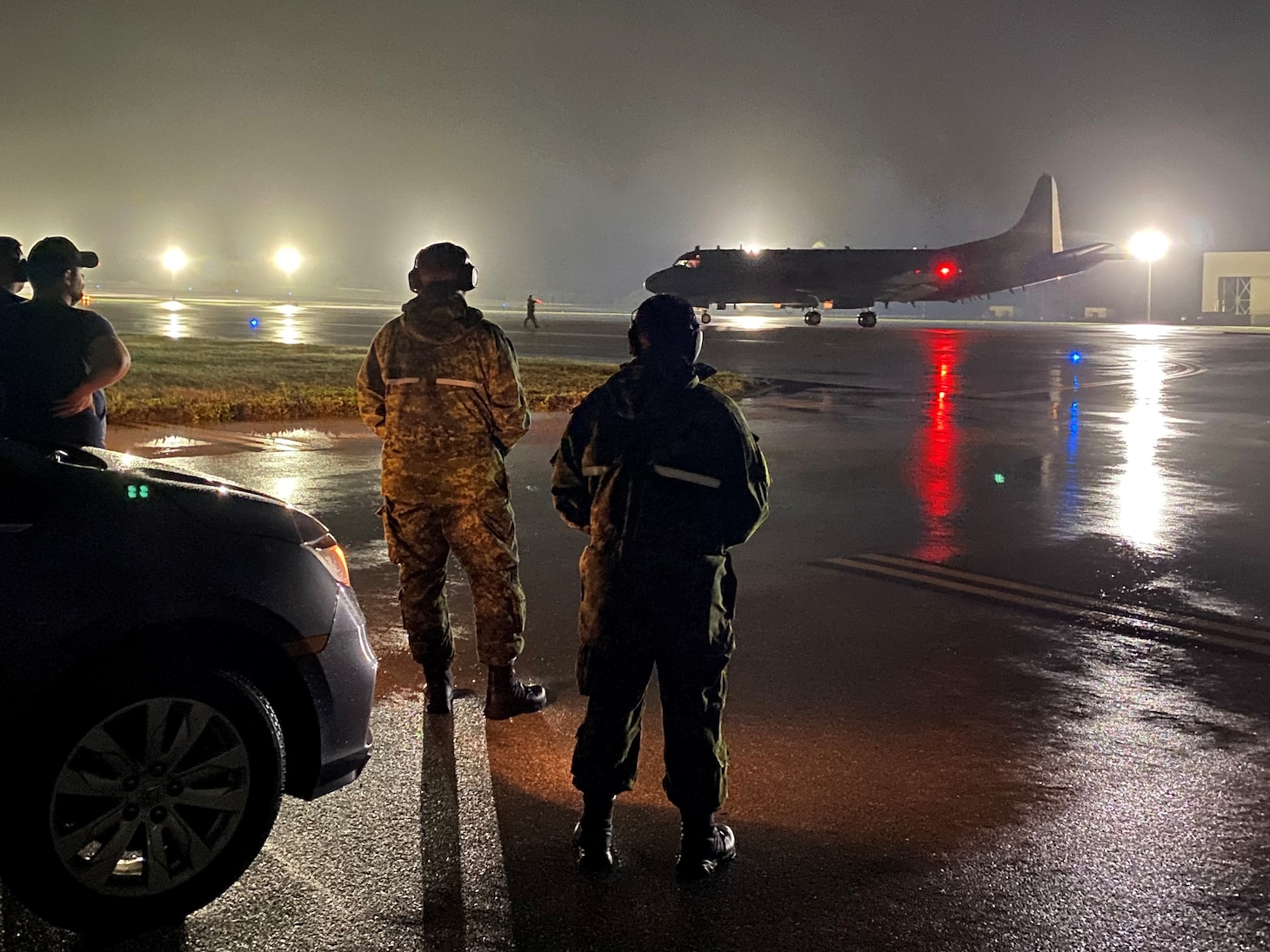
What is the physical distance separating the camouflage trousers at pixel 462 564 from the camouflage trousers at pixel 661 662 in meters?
1.51

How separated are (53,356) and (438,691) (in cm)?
228

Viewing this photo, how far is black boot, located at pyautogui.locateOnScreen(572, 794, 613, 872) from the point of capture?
13.0 ft

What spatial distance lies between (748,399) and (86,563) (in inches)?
687

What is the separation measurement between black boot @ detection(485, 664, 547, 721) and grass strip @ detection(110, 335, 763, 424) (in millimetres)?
11902

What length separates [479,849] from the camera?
4.07 m

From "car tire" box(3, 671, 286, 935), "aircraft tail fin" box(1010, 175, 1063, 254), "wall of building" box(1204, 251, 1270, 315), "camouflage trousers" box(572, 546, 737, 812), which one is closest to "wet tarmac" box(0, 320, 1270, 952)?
"car tire" box(3, 671, 286, 935)

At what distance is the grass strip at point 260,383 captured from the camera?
16.6m

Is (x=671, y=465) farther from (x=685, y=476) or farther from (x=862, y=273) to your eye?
(x=862, y=273)

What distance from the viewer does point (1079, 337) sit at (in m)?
47.3

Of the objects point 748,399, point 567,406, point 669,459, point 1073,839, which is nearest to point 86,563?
point 669,459

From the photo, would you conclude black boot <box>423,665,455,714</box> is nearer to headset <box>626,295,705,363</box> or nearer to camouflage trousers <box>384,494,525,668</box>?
camouflage trousers <box>384,494,525,668</box>

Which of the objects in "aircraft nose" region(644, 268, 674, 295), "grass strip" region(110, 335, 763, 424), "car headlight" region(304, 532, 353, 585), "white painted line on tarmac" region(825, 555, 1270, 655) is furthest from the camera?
"aircraft nose" region(644, 268, 674, 295)

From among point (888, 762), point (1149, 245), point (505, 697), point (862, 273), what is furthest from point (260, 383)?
point (1149, 245)

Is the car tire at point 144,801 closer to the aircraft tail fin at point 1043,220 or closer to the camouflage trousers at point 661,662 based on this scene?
the camouflage trousers at point 661,662
